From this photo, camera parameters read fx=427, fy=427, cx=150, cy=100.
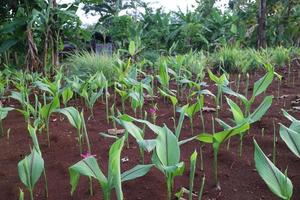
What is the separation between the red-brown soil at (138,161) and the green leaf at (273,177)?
37 cm

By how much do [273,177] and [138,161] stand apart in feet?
2.59

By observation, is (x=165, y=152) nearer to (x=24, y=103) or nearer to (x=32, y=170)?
(x=32, y=170)

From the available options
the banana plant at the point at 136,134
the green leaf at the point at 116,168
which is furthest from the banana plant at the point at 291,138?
the green leaf at the point at 116,168

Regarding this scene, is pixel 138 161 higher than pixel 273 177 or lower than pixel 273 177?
lower

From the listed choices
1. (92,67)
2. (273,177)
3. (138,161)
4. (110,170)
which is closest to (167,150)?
(110,170)

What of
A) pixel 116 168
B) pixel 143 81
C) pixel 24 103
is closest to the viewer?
pixel 116 168

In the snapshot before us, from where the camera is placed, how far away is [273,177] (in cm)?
113

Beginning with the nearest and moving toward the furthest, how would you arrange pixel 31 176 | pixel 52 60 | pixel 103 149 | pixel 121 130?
pixel 31 176 → pixel 103 149 → pixel 121 130 → pixel 52 60

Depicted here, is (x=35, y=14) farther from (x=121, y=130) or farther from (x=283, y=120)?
(x=283, y=120)

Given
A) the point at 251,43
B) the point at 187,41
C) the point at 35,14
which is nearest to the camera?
the point at 35,14

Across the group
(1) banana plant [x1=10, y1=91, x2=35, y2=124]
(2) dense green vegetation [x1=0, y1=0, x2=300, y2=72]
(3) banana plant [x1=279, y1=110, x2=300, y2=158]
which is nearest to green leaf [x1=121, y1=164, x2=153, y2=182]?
(3) banana plant [x1=279, y1=110, x2=300, y2=158]

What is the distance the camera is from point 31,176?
1.29 metres

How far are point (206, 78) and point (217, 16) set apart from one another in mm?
5708

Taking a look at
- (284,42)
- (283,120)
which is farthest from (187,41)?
(283,120)
